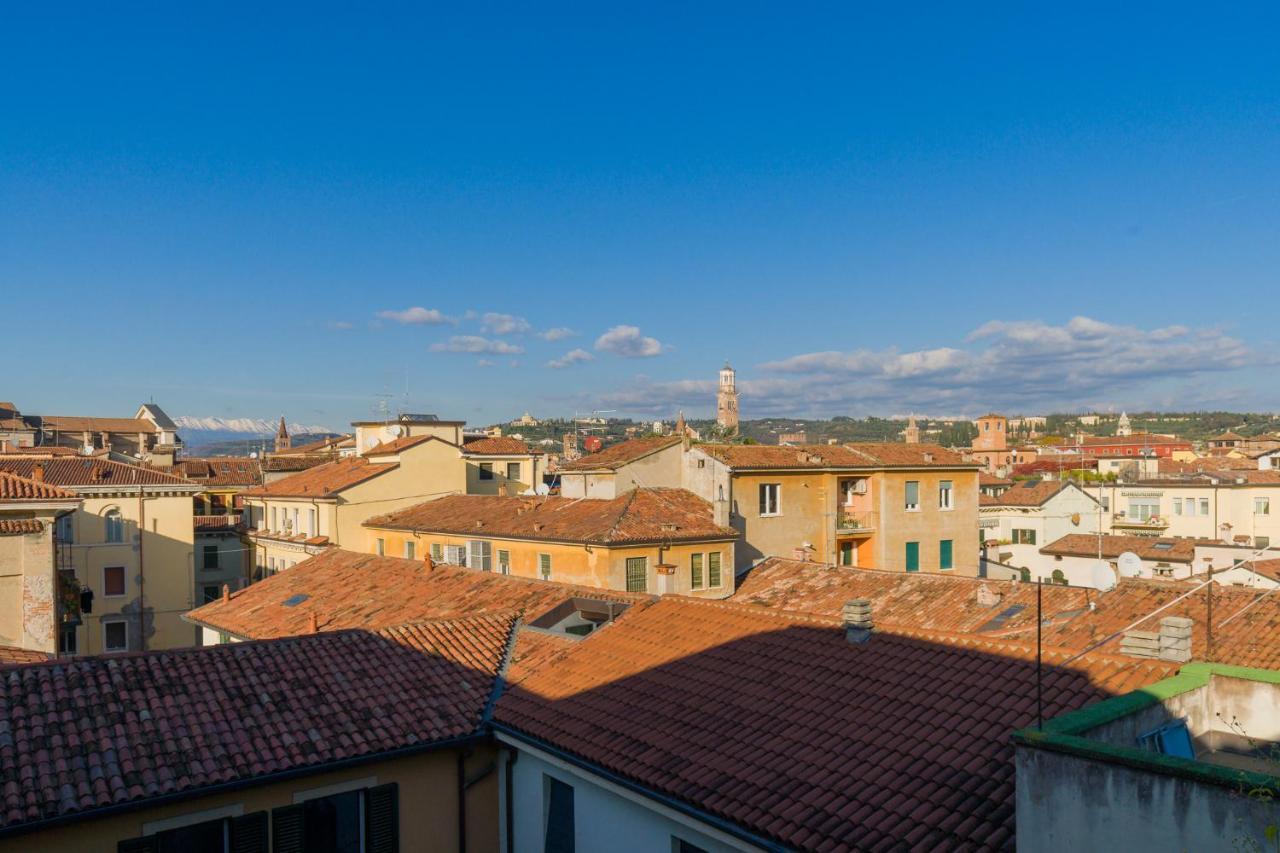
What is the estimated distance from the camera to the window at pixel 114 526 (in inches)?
1602

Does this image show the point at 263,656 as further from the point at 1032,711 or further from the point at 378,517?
the point at 378,517

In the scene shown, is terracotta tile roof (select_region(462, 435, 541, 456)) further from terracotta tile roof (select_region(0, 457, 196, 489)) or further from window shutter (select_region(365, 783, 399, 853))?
window shutter (select_region(365, 783, 399, 853))

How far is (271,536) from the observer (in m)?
45.7

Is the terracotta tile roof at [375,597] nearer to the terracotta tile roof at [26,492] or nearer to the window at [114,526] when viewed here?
the terracotta tile roof at [26,492]

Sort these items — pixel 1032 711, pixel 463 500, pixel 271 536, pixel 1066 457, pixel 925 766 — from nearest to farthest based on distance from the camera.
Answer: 1. pixel 925 766
2. pixel 1032 711
3. pixel 463 500
4. pixel 271 536
5. pixel 1066 457

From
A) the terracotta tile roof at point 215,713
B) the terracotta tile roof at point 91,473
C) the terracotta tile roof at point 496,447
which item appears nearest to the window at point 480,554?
the terracotta tile roof at point 496,447

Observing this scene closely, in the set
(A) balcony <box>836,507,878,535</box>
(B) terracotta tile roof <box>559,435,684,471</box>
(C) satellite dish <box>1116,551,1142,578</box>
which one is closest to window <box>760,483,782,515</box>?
(A) balcony <box>836,507,878,535</box>

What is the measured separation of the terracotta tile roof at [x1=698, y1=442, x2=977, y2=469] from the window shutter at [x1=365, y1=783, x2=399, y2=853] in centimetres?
2410

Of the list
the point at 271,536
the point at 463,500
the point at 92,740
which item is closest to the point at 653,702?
the point at 92,740

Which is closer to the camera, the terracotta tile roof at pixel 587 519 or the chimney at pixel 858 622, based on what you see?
the chimney at pixel 858 622

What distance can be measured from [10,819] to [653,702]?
289 inches

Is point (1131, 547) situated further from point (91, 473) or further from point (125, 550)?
point (91, 473)

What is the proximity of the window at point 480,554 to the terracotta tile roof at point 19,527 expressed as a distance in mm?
13894

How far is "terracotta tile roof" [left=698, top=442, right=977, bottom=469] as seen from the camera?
36562mm
